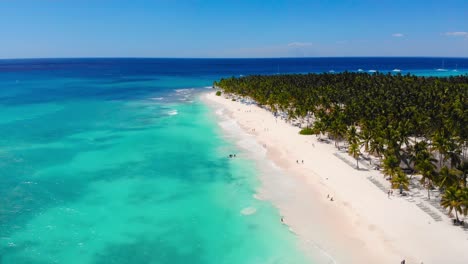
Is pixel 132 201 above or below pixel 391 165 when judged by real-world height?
below

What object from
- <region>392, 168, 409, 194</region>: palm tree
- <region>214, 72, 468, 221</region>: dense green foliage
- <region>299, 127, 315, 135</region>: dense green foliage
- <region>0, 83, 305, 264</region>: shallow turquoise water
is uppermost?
<region>214, 72, 468, 221</region>: dense green foliage

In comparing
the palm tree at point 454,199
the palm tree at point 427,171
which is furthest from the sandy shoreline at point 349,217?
the palm tree at point 427,171

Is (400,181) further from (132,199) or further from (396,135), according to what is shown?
(132,199)

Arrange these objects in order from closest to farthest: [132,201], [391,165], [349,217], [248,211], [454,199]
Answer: [454,199] < [349,217] < [248,211] < [391,165] < [132,201]

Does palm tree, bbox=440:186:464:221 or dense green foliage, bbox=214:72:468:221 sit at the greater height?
dense green foliage, bbox=214:72:468:221

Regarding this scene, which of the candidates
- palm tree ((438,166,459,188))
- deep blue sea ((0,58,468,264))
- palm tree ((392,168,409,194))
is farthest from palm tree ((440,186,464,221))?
deep blue sea ((0,58,468,264))

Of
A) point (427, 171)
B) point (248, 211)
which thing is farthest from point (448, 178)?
point (248, 211)

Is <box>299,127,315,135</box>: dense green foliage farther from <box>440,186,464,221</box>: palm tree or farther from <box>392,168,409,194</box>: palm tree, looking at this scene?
<box>440,186,464,221</box>: palm tree

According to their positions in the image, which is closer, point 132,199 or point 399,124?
point 132,199
